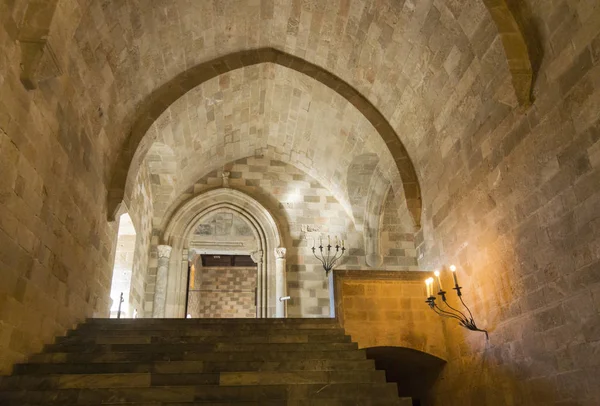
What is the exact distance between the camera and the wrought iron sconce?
33.1 ft

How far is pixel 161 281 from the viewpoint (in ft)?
31.4

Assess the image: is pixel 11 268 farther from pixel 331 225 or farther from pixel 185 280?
pixel 331 225

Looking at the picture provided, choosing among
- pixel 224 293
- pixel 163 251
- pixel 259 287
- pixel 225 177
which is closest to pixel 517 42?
pixel 259 287

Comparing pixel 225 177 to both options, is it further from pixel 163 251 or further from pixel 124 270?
pixel 124 270

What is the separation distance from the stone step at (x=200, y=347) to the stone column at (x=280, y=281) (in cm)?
460

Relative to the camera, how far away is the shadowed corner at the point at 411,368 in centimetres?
629

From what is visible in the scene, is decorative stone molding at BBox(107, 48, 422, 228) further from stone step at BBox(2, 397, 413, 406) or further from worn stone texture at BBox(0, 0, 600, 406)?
stone step at BBox(2, 397, 413, 406)

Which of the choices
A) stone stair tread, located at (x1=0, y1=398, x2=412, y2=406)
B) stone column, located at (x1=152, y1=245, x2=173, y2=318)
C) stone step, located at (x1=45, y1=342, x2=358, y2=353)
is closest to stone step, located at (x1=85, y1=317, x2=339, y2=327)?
stone step, located at (x1=45, y1=342, x2=358, y2=353)

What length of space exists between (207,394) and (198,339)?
4.73ft

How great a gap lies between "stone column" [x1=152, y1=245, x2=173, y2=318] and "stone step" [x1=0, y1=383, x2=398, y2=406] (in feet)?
18.4

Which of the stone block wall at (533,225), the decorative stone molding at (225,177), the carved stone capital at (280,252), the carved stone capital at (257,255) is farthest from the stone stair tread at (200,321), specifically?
the decorative stone molding at (225,177)

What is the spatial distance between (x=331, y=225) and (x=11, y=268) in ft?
24.3

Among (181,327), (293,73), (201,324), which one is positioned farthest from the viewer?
(293,73)

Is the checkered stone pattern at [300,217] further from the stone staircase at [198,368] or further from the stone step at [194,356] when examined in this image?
the stone step at [194,356]
